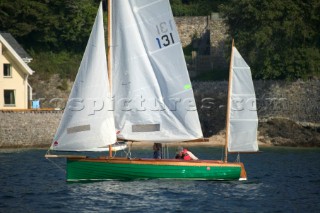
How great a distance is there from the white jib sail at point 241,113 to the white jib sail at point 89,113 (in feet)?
19.3

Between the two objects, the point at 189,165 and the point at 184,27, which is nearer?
the point at 189,165

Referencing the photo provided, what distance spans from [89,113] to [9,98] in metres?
33.5

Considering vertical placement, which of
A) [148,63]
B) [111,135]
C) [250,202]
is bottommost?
[250,202]

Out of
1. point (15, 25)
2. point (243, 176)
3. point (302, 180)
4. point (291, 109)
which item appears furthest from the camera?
point (15, 25)

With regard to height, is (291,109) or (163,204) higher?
(291,109)

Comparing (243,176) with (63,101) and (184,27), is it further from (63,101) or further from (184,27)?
(184,27)

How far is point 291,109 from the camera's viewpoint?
7638cm

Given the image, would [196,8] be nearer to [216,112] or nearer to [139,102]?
[216,112]

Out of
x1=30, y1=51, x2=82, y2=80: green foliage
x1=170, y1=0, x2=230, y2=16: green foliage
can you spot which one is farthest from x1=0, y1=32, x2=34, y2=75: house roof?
x1=170, y1=0, x2=230, y2=16: green foliage

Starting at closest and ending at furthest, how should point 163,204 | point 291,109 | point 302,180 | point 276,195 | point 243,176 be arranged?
point 163,204
point 276,195
point 243,176
point 302,180
point 291,109

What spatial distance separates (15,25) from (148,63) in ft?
144

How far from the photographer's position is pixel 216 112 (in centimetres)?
7925

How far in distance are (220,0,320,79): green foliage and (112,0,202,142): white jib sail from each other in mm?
33316

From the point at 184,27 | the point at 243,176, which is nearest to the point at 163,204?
the point at 243,176
